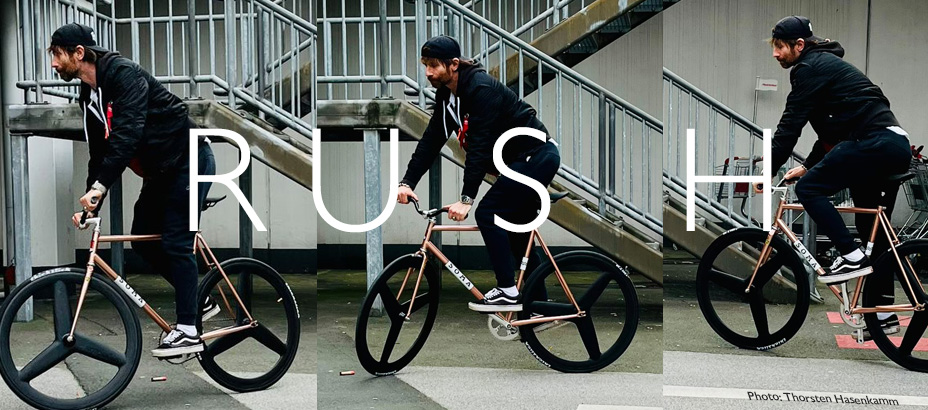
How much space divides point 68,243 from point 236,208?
107 cm

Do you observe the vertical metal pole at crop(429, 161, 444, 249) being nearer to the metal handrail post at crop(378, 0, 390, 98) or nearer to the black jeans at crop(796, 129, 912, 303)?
the metal handrail post at crop(378, 0, 390, 98)

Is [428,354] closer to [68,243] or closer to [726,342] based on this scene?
[726,342]

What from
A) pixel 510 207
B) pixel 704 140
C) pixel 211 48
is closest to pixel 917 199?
pixel 704 140

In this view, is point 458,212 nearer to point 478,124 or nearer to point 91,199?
point 478,124

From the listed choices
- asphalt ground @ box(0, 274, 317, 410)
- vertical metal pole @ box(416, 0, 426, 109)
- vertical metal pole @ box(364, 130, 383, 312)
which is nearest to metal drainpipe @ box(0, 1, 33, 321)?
asphalt ground @ box(0, 274, 317, 410)

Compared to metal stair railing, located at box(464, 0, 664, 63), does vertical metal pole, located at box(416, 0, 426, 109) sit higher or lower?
lower

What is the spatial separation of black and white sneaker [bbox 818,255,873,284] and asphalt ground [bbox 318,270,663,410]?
82 cm

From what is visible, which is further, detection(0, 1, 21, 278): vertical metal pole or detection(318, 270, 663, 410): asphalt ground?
detection(0, 1, 21, 278): vertical metal pole

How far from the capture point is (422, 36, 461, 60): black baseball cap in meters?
3.76

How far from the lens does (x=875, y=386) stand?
3834 mm

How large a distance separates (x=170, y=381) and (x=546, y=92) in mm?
2593

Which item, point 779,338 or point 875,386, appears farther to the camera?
point 779,338

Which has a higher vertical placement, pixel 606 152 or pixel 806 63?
pixel 806 63

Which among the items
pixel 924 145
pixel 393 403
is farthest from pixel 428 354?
pixel 924 145
